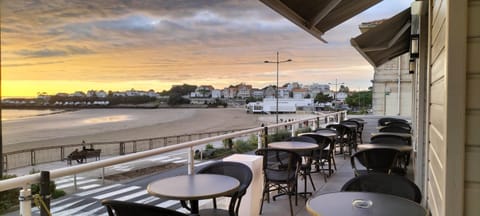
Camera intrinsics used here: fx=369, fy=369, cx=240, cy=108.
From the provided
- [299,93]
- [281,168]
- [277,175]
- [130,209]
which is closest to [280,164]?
[281,168]

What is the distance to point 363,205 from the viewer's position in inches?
85.7

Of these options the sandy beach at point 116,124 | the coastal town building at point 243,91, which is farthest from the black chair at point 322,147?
the sandy beach at point 116,124

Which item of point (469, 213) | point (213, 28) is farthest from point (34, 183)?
point (213, 28)

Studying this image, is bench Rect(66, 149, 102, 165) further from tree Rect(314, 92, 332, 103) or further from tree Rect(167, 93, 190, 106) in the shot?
tree Rect(314, 92, 332, 103)

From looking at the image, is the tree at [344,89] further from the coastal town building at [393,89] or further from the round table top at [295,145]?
the round table top at [295,145]

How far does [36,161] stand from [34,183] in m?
16.2

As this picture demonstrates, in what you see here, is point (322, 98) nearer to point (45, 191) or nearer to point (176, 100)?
point (176, 100)

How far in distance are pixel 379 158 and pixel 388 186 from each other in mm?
1863

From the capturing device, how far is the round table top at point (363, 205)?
2064 mm

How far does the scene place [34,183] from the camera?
2131 mm

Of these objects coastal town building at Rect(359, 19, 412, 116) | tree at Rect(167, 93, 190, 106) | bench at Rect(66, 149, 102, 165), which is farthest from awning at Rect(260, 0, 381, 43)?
tree at Rect(167, 93, 190, 106)

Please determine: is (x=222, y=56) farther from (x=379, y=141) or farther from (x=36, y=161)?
(x=379, y=141)

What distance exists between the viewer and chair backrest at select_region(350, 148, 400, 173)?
4.29 meters

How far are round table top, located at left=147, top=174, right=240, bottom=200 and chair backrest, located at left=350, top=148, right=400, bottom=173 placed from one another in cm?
200
